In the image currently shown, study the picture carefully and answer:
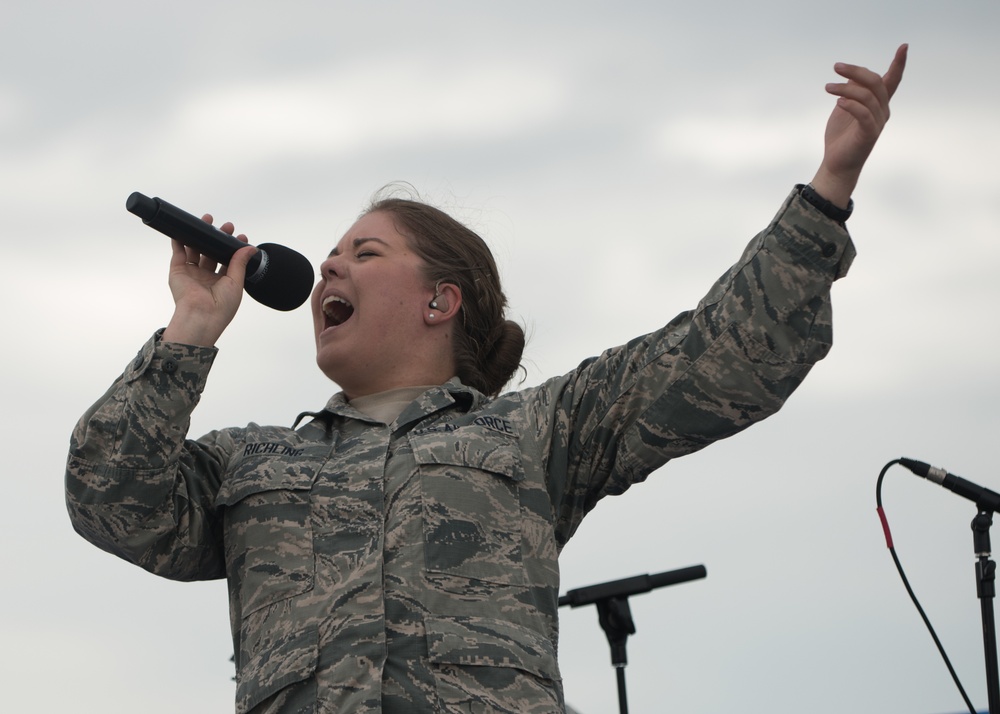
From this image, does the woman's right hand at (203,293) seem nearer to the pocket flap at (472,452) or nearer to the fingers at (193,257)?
the fingers at (193,257)

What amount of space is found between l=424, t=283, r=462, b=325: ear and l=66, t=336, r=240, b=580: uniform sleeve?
673mm

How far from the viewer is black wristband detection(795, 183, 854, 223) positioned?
8.88 ft

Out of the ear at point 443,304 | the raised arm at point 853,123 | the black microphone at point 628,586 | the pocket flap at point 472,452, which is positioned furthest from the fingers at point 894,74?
the black microphone at point 628,586

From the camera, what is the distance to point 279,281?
3.31m

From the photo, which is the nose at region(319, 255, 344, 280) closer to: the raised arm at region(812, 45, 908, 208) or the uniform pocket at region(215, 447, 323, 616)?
the uniform pocket at region(215, 447, 323, 616)

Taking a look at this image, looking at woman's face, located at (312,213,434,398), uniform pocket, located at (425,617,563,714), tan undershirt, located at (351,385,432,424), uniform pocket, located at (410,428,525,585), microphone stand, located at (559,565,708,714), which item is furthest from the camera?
microphone stand, located at (559,565,708,714)

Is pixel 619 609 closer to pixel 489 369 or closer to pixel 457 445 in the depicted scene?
pixel 489 369

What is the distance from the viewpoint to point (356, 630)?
8.85ft

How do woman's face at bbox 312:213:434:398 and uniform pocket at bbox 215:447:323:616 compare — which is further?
woman's face at bbox 312:213:434:398

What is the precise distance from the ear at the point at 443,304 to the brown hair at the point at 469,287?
2cm

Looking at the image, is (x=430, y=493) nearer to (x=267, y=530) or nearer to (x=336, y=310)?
(x=267, y=530)

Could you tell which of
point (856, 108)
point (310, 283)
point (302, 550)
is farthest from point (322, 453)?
point (856, 108)

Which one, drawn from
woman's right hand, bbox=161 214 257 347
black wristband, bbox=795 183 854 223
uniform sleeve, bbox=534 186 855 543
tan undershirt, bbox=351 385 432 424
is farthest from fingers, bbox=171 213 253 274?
black wristband, bbox=795 183 854 223

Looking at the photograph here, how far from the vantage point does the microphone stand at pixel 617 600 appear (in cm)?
420
